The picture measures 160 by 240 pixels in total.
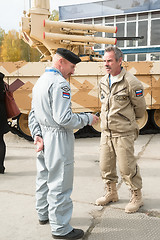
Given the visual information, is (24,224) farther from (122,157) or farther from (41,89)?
(41,89)

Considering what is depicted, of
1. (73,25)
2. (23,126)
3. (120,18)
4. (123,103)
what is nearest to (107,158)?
(123,103)

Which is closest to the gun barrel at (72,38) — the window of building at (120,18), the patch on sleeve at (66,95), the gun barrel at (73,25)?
the gun barrel at (73,25)

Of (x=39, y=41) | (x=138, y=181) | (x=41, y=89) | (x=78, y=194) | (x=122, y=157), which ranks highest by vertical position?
(x=39, y=41)

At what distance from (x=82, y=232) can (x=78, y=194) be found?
3.76 ft

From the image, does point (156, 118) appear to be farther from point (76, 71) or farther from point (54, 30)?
point (54, 30)

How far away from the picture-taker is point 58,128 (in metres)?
2.65

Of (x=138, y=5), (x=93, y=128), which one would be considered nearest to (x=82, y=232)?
(x=93, y=128)

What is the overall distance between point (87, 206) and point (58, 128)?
151 centimetres

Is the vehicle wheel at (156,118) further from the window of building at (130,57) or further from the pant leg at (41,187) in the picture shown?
the window of building at (130,57)

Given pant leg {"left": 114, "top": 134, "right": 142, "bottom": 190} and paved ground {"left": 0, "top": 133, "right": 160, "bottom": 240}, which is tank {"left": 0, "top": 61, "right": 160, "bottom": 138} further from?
pant leg {"left": 114, "top": 134, "right": 142, "bottom": 190}

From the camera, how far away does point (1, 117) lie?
16.0 feet

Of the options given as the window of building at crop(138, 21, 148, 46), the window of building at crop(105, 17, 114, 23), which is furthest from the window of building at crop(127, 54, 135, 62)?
the window of building at crop(105, 17, 114, 23)

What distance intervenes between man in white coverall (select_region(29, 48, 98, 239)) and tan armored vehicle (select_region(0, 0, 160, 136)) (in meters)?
4.97

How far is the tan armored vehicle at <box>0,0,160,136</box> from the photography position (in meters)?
7.57
